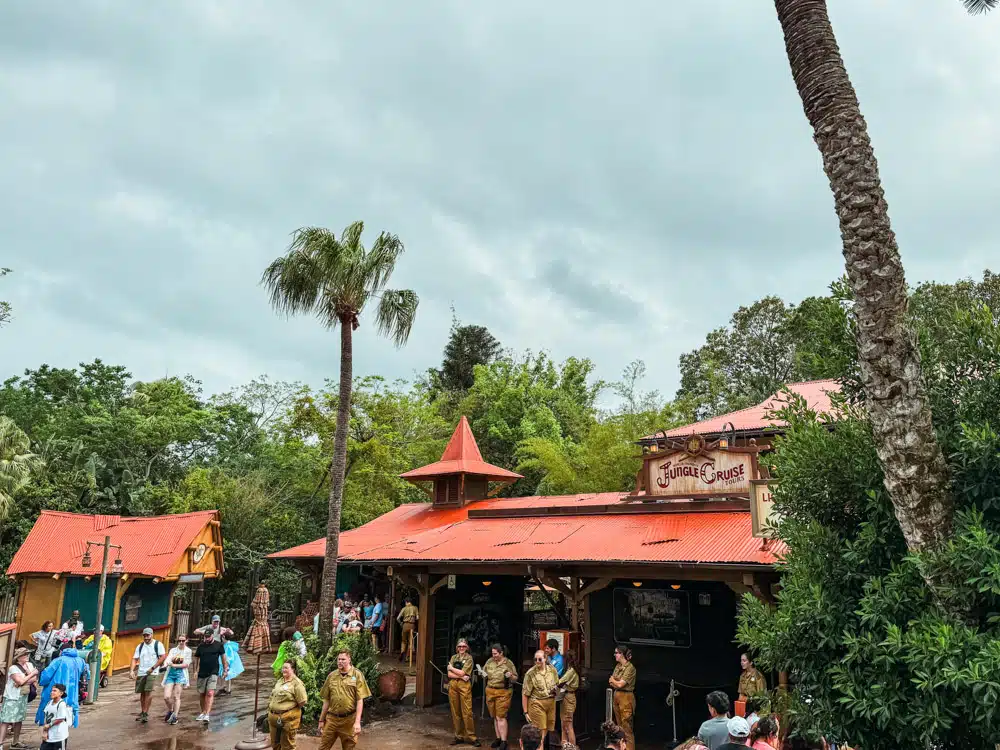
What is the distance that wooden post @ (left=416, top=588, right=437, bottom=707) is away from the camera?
14.4 m

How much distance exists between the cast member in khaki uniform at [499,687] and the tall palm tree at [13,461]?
19.9 m

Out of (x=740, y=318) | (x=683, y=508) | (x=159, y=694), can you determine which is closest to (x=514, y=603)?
(x=683, y=508)

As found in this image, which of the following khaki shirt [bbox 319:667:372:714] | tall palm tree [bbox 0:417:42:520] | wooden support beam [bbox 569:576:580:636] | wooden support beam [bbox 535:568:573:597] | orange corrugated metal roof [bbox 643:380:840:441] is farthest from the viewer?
tall palm tree [bbox 0:417:42:520]

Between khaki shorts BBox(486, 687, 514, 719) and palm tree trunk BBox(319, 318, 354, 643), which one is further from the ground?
palm tree trunk BBox(319, 318, 354, 643)

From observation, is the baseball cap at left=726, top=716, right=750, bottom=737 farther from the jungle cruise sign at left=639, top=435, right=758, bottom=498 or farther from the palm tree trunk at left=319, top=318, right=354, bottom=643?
the palm tree trunk at left=319, top=318, right=354, bottom=643

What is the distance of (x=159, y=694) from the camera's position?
50.9 ft

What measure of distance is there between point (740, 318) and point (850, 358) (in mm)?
37113

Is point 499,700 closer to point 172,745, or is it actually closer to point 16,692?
point 172,745

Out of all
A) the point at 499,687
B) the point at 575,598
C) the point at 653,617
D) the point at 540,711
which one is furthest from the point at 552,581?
the point at 653,617

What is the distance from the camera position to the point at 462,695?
1171cm

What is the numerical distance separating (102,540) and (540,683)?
1460cm

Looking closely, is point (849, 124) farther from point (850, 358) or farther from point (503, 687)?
point (503, 687)

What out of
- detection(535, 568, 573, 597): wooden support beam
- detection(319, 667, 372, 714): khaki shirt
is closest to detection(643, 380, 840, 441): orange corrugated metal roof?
detection(535, 568, 573, 597): wooden support beam

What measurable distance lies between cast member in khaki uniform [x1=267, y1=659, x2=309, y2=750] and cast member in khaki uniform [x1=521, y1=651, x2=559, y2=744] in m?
3.27
